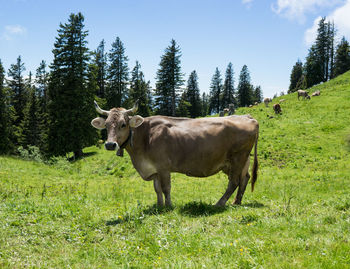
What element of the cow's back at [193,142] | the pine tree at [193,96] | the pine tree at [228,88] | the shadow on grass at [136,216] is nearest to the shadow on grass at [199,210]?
the shadow on grass at [136,216]

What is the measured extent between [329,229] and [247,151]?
3.83m

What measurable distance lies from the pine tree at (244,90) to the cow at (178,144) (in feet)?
278

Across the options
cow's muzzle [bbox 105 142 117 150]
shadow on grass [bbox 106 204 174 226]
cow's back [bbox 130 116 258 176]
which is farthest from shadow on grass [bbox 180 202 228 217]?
cow's muzzle [bbox 105 142 117 150]

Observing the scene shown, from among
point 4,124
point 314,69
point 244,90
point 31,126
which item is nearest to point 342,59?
point 314,69

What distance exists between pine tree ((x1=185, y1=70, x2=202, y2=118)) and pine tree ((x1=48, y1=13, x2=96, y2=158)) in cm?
4762

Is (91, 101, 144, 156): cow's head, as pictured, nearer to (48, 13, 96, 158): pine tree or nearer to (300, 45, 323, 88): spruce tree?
(48, 13, 96, 158): pine tree

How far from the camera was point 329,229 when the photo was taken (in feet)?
15.3

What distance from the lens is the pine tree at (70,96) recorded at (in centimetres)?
3048

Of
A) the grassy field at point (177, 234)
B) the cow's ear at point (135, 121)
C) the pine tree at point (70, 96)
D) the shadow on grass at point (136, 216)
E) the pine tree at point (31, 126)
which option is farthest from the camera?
the pine tree at point (31, 126)

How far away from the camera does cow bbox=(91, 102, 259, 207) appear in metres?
7.53

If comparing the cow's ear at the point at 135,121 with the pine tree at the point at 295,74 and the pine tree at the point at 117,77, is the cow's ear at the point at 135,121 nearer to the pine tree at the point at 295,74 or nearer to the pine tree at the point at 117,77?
the pine tree at the point at 117,77

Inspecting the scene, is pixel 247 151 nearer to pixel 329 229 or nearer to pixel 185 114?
pixel 329 229

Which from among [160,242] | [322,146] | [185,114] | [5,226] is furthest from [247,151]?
[185,114]

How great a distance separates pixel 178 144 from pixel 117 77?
4711 centimetres
